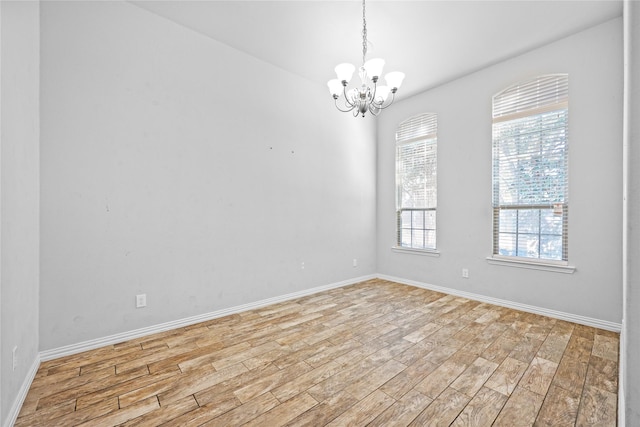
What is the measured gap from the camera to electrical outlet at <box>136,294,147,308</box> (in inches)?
109

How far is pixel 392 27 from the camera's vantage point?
119 inches

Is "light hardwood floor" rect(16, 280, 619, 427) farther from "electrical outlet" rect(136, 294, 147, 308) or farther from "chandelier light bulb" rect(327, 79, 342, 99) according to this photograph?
"chandelier light bulb" rect(327, 79, 342, 99)

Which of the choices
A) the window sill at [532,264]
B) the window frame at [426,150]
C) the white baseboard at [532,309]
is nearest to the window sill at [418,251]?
the window frame at [426,150]

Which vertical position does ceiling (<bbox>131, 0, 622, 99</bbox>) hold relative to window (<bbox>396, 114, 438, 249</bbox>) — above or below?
above

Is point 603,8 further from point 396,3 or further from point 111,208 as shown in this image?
point 111,208

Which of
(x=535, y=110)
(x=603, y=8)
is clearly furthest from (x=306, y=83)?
(x=603, y=8)

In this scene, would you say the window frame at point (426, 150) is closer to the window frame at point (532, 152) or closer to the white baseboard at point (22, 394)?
the window frame at point (532, 152)

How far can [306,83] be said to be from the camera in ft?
13.7

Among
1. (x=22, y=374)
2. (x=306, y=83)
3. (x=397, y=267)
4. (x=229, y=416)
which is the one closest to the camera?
(x=229, y=416)

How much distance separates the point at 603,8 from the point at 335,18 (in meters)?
2.54

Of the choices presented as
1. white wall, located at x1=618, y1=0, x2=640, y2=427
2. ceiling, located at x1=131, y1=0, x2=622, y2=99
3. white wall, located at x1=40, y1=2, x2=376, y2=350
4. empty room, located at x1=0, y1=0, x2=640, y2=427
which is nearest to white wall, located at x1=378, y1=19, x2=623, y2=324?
empty room, located at x1=0, y1=0, x2=640, y2=427

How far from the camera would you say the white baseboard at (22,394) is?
1605mm

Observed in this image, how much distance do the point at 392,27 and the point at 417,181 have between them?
2.30 m

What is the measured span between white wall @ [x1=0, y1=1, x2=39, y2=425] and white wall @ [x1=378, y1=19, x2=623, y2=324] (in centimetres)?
442
